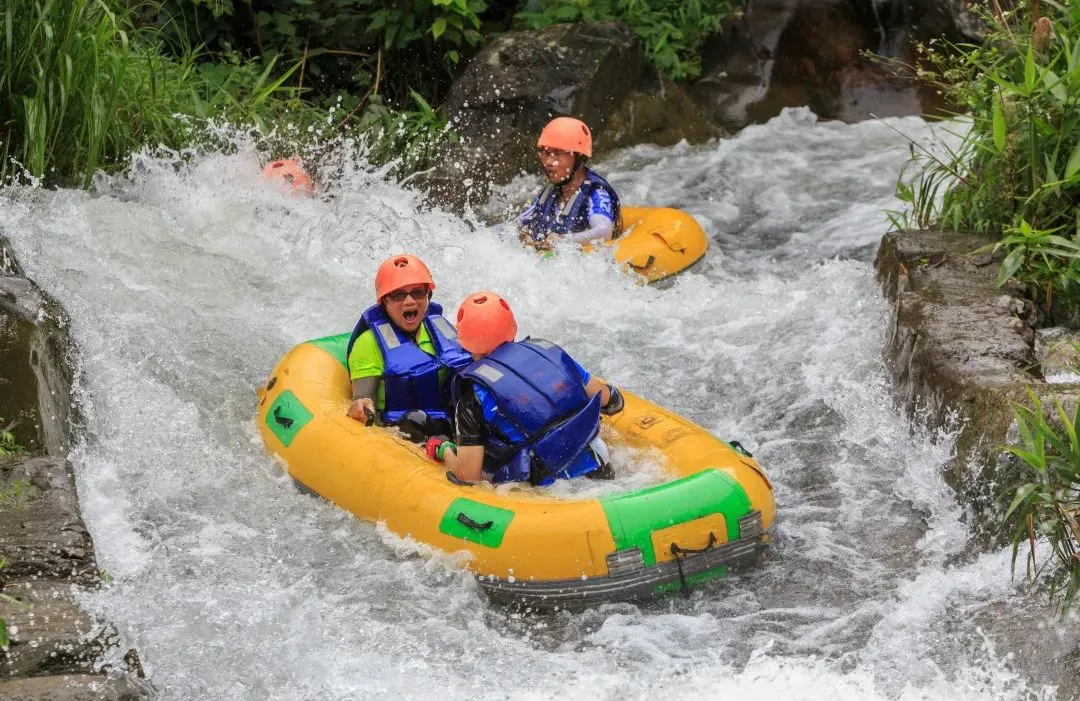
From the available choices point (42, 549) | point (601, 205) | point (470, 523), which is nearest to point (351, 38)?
point (601, 205)

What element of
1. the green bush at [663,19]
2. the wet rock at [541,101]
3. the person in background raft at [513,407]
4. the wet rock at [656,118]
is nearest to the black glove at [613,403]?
the person in background raft at [513,407]

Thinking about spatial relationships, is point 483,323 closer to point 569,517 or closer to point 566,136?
point 569,517

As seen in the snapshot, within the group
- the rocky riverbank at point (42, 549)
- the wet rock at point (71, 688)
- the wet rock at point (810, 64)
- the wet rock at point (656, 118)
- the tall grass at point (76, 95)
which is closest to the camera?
the wet rock at point (71, 688)

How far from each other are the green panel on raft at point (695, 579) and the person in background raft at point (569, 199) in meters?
3.12

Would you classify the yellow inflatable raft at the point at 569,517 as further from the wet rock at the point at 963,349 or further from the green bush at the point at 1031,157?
the green bush at the point at 1031,157

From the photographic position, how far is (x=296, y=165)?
8000mm

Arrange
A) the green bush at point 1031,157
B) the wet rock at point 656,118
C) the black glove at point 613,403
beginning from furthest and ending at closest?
the wet rock at point 656,118
the green bush at point 1031,157
the black glove at point 613,403

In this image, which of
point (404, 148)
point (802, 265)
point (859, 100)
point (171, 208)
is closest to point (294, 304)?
point (171, 208)

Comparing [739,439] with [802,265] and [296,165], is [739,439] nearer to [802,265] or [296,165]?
[802,265]

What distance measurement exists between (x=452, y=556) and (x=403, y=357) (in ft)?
3.35

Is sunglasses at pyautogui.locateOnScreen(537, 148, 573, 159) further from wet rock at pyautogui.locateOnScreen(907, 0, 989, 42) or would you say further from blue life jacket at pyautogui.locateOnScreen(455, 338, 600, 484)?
wet rock at pyautogui.locateOnScreen(907, 0, 989, 42)

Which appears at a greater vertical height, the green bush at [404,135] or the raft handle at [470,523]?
the green bush at [404,135]

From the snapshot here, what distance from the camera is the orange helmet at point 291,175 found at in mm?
7828

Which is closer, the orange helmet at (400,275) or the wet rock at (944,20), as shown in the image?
the orange helmet at (400,275)
